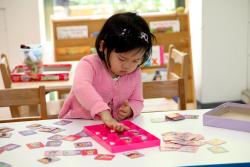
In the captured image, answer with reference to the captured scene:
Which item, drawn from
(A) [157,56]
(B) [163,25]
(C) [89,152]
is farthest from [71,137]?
(B) [163,25]

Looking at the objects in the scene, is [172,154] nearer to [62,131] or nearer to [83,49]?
[62,131]

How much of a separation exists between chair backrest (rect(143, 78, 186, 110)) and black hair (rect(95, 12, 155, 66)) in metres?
0.38

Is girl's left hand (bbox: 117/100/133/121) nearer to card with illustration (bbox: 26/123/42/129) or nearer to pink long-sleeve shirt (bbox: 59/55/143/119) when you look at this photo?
pink long-sleeve shirt (bbox: 59/55/143/119)

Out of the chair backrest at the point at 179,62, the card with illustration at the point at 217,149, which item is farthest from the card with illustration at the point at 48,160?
the chair backrest at the point at 179,62

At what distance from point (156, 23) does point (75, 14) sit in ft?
2.76

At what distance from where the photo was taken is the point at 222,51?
400 cm

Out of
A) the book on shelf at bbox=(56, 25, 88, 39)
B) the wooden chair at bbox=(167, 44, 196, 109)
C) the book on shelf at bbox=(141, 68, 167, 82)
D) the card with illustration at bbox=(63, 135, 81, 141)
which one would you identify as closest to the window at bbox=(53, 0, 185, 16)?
the book on shelf at bbox=(56, 25, 88, 39)

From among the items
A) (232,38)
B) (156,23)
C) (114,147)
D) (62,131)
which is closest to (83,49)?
(156,23)

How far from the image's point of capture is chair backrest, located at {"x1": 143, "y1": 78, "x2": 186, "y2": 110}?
1.90m

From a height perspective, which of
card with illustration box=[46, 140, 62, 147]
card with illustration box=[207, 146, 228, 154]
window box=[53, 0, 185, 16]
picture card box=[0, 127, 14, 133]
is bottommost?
card with illustration box=[207, 146, 228, 154]

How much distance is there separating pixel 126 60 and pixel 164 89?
1.51ft

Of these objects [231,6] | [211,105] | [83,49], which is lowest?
[211,105]

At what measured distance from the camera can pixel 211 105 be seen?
13.4 ft

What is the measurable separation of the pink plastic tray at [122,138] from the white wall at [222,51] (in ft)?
8.81
